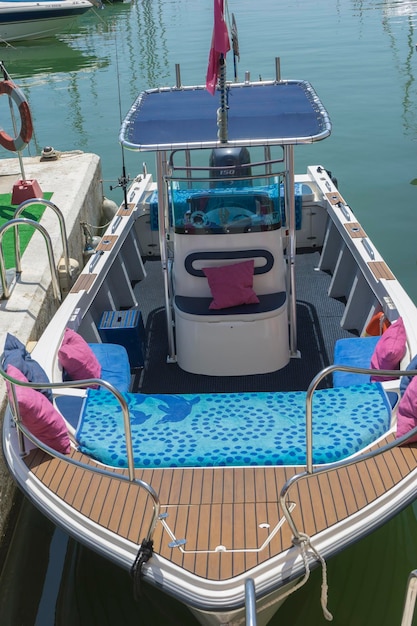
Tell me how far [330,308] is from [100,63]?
19192 millimetres

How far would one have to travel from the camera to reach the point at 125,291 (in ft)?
23.2

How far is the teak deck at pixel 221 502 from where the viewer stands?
3.38 metres

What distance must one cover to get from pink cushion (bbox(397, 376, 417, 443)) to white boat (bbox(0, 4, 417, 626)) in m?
0.03

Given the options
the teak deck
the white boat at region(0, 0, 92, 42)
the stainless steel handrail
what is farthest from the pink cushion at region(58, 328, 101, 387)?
the white boat at region(0, 0, 92, 42)

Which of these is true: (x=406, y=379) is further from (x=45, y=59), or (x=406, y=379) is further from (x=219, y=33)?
(x=45, y=59)

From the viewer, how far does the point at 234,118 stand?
531 centimetres

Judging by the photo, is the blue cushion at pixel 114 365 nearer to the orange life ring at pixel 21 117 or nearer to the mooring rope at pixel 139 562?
the mooring rope at pixel 139 562

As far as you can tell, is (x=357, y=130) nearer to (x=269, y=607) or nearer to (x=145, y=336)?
(x=145, y=336)

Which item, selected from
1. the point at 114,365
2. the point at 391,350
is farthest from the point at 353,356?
the point at 114,365

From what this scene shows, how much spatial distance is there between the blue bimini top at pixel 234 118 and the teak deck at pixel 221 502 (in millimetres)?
2127

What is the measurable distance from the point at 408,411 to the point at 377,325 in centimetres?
174

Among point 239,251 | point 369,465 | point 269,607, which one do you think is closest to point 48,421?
point 269,607

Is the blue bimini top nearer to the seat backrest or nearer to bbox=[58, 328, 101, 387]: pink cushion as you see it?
the seat backrest

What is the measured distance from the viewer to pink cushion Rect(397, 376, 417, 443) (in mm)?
3900
